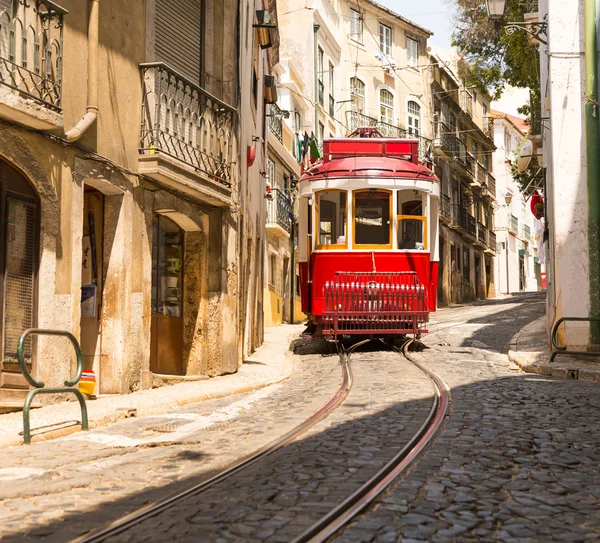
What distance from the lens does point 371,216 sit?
16.1 m

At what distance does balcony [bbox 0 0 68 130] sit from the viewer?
8.42m

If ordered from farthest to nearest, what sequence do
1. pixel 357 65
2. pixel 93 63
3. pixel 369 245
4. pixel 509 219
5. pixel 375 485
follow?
pixel 509 219 < pixel 357 65 < pixel 369 245 < pixel 93 63 < pixel 375 485

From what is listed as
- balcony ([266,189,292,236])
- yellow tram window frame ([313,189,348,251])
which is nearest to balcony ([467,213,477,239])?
balcony ([266,189,292,236])

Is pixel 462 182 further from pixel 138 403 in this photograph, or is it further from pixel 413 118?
pixel 138 403

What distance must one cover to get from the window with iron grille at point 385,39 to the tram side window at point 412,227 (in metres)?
A: 26.5

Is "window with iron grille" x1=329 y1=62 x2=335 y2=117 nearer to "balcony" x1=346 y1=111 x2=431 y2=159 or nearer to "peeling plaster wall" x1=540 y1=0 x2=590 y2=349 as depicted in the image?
"balcony" x1=346 y1=111 x2=431 y2=159

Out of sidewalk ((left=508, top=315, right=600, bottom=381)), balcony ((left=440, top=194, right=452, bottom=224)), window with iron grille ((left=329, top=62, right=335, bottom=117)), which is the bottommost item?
sidewalk ((left=508, top=315, right=600, bottom=381))

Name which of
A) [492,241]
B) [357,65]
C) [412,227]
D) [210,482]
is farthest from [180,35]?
[492,241]

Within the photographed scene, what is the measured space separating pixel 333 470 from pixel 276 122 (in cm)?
2363

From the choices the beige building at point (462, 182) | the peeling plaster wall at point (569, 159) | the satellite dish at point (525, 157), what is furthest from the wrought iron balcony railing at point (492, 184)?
the peeling plaster wall at point (569, 159)

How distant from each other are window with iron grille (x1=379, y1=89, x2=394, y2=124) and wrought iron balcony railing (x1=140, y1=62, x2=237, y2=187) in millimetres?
28493

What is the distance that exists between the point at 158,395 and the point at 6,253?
2466 millimetres

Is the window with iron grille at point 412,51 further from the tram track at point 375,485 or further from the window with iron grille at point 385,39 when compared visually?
the tram track at point 375,485

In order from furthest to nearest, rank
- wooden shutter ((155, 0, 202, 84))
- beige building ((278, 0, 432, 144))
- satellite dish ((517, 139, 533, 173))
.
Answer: beige building ((278, 0, 432, 144)), satellite dish ((517, 139, 533, 173)), wooden shutter ((155, 0, 202, 84))
